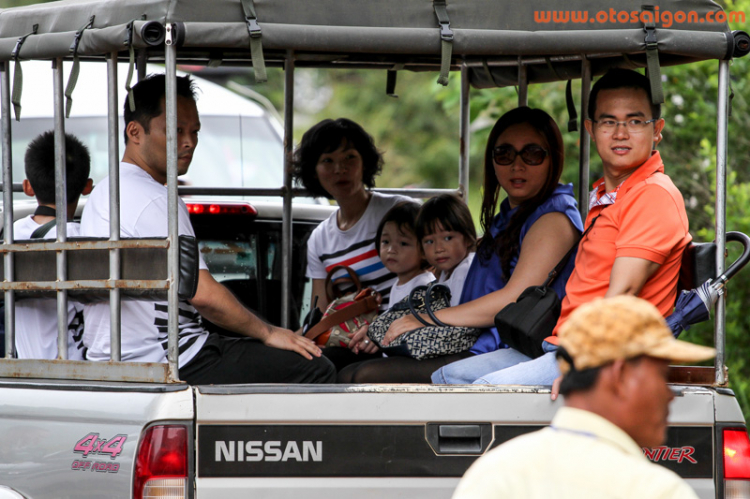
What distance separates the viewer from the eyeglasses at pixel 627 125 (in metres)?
3.22

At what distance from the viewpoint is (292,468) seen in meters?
2.86

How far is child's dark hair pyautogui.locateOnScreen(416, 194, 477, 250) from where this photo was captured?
435cm

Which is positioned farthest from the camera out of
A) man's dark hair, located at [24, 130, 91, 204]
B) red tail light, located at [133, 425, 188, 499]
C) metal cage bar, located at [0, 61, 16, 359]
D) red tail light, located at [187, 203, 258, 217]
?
red tail light, located at [187, 203, 258, 217]

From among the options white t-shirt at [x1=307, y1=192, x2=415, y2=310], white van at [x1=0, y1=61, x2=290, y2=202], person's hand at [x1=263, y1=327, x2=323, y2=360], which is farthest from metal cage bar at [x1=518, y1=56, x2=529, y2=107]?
white van at [x1=0, y1=61, x2=290, y2=202]

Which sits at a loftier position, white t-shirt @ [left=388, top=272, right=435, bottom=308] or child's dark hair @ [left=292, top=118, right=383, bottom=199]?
child's dark hair @ [left=292, top=118, right=383, bottom=199]

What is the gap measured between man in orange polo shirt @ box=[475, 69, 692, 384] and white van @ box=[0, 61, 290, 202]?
4.88 meters

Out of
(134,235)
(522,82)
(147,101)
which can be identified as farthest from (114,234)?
(522,82)

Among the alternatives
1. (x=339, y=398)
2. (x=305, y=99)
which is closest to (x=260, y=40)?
(x=339, y=398)

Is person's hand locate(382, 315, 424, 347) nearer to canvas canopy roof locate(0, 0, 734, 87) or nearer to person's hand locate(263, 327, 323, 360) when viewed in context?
person's hand locate(263, 327, 323, 360)

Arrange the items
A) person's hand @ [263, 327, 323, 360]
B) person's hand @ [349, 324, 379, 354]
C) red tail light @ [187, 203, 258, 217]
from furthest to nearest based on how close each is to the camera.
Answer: red tail light @ [187, 203, 258, 217] < person's hand @ [349, 324, 379, 354] < person's hand @ [263, 327, 323, 360]

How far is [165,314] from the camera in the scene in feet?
11.0

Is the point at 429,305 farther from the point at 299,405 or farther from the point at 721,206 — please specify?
the point at 721,206

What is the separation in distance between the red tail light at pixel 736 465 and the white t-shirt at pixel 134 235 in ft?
6.28

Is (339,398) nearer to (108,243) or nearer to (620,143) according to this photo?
(108,243)
